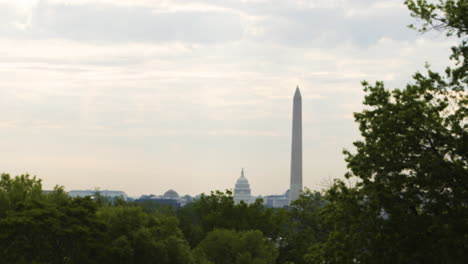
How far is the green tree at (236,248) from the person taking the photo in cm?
6981

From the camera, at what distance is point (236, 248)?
70688 mm

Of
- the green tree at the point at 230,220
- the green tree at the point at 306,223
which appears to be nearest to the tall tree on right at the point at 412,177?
the green tree at the point at 306,223

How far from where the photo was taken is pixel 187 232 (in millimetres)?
84125

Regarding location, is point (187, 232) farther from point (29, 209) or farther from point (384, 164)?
point (384, 164)

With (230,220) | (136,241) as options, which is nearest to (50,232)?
(136,241)

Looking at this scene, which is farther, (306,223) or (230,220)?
(230,220)

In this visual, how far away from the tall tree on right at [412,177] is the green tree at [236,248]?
4026 cm

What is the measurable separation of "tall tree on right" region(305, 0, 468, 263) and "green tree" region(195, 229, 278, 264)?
Answer: 40.3 m

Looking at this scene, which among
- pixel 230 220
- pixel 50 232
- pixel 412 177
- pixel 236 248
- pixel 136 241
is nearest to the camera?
pixel 412 177

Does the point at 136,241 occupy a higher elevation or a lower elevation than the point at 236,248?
higher

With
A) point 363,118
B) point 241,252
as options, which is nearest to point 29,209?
point 241,252

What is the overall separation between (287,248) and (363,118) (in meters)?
49.0

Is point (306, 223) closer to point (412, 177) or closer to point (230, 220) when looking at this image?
point (230, 220)

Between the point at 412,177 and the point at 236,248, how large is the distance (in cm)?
4402
